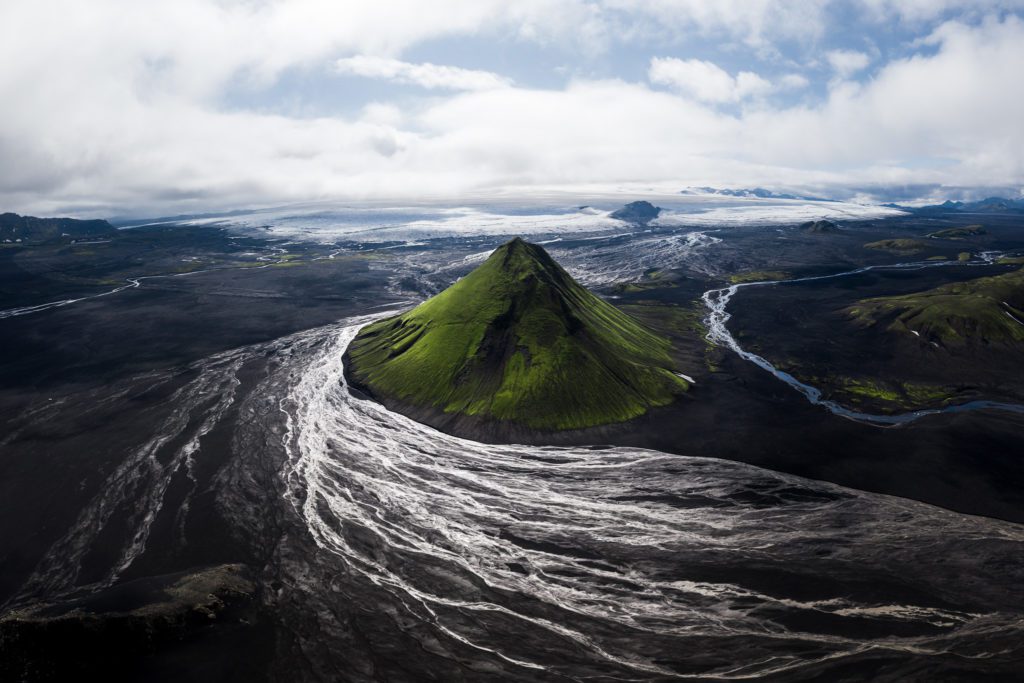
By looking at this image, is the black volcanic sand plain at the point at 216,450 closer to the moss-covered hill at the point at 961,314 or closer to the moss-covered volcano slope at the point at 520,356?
the moss-covered volcano slope at the point at 520,356

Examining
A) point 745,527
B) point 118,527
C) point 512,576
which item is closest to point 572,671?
point 512,576

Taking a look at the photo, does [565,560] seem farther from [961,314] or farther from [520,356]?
[961,314]

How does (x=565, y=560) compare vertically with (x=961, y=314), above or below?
below

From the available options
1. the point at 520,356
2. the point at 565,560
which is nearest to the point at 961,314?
the point at 520,356

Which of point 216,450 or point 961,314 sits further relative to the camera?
point 961,314

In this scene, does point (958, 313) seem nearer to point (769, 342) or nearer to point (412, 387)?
point (769, 342)

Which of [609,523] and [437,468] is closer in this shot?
[609,523]
